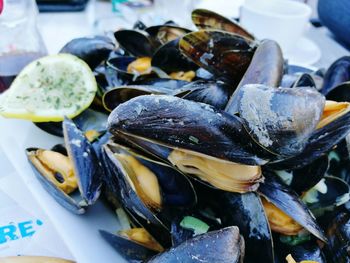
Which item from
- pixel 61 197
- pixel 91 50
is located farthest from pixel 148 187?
pixel 91 50

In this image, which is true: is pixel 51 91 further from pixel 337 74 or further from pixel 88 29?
pixel 88 29

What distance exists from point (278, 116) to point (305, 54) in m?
0.89

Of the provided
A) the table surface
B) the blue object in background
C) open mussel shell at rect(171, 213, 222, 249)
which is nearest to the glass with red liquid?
the table surface

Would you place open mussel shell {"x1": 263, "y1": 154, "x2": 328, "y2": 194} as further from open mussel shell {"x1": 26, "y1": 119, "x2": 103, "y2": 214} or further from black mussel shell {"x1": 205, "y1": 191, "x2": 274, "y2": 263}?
open mussel shell {"x1": 26, "y1": 119, "x2": 103, "y2": 214}

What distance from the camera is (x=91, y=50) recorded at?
74 centimetres

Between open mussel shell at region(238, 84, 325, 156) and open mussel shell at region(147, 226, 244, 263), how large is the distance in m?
0.10

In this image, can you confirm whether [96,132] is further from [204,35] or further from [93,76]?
[204,35]

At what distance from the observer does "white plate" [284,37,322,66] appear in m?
1.18

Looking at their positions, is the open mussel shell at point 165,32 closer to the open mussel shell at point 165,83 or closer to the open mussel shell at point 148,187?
the open mussel shell at point 165,83

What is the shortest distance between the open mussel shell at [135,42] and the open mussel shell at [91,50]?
28mm

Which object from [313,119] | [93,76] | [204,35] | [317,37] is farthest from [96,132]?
[317,37]

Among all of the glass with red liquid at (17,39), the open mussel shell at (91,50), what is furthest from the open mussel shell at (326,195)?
the glass with red liquid at (17,39)

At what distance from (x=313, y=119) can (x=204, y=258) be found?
7.7 inches

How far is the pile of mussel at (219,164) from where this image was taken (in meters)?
0.42
